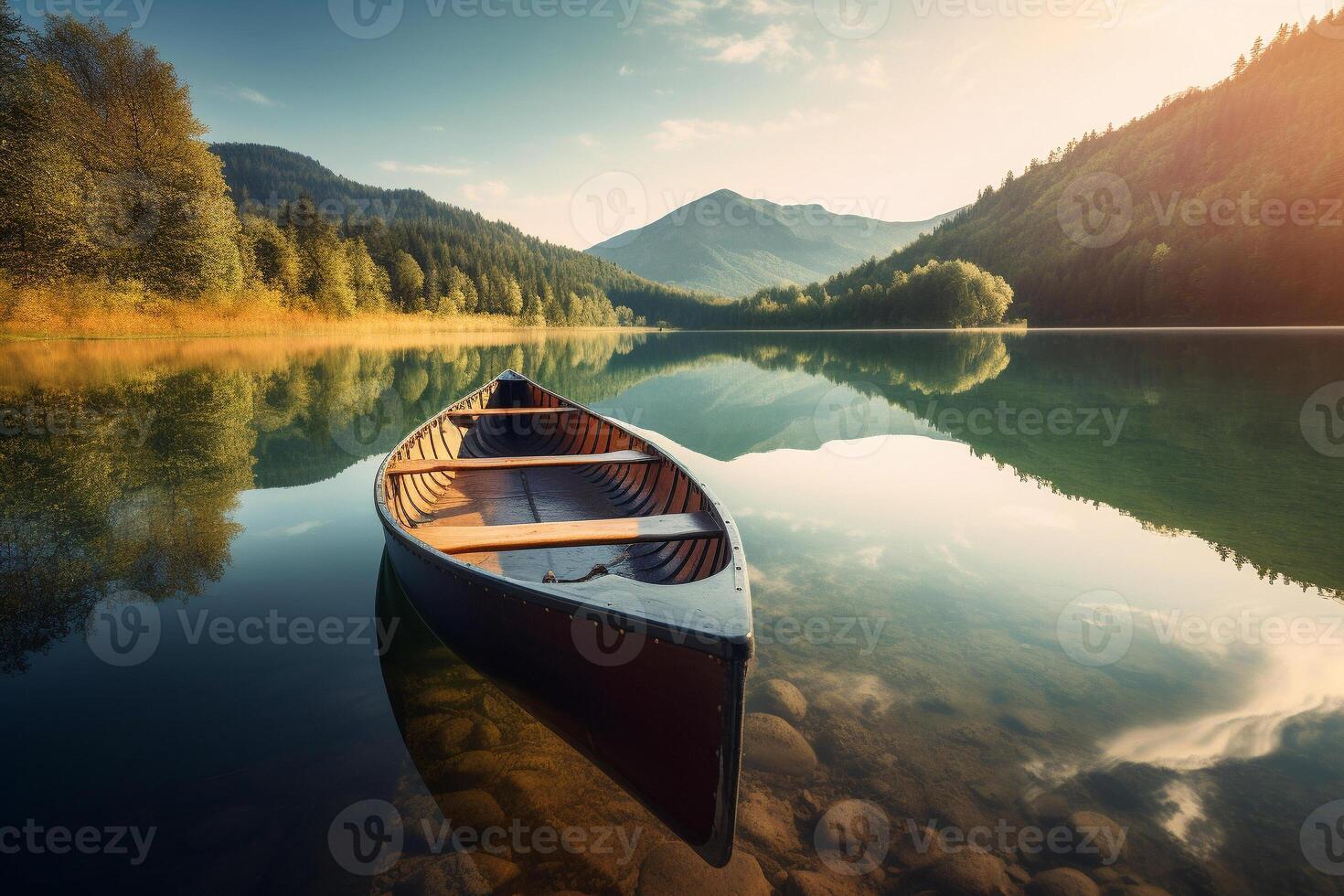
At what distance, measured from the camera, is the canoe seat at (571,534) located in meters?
4.59

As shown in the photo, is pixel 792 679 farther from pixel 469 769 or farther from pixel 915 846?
pixel 469 769

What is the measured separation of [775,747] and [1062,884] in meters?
1.70

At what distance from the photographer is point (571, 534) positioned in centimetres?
482

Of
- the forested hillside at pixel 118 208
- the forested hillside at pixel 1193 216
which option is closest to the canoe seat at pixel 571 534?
the forested hillside at pixel 118 208

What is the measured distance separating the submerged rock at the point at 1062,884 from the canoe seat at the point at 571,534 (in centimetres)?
276

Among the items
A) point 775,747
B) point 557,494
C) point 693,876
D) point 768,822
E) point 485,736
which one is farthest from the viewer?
point 557,494

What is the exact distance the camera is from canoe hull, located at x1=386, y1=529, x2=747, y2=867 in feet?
9.20

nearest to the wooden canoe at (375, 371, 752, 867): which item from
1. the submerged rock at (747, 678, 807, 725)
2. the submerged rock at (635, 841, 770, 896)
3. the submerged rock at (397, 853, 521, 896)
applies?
the submerged rock at (635, 841, 770, 896)

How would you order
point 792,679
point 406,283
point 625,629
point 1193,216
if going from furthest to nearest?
point 1193,216 → point 406,283 → point 792,679 → point 625,629

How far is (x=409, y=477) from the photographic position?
7.68 meters

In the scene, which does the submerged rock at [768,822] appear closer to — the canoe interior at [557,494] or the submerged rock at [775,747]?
the submerged rock at [775,747]

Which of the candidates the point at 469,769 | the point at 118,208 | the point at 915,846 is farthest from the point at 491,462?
the point at 118,208

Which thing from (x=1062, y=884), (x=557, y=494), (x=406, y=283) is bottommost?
(x=1062, y=884)

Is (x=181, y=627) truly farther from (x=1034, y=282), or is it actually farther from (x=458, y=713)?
(x=1034, y=282)
